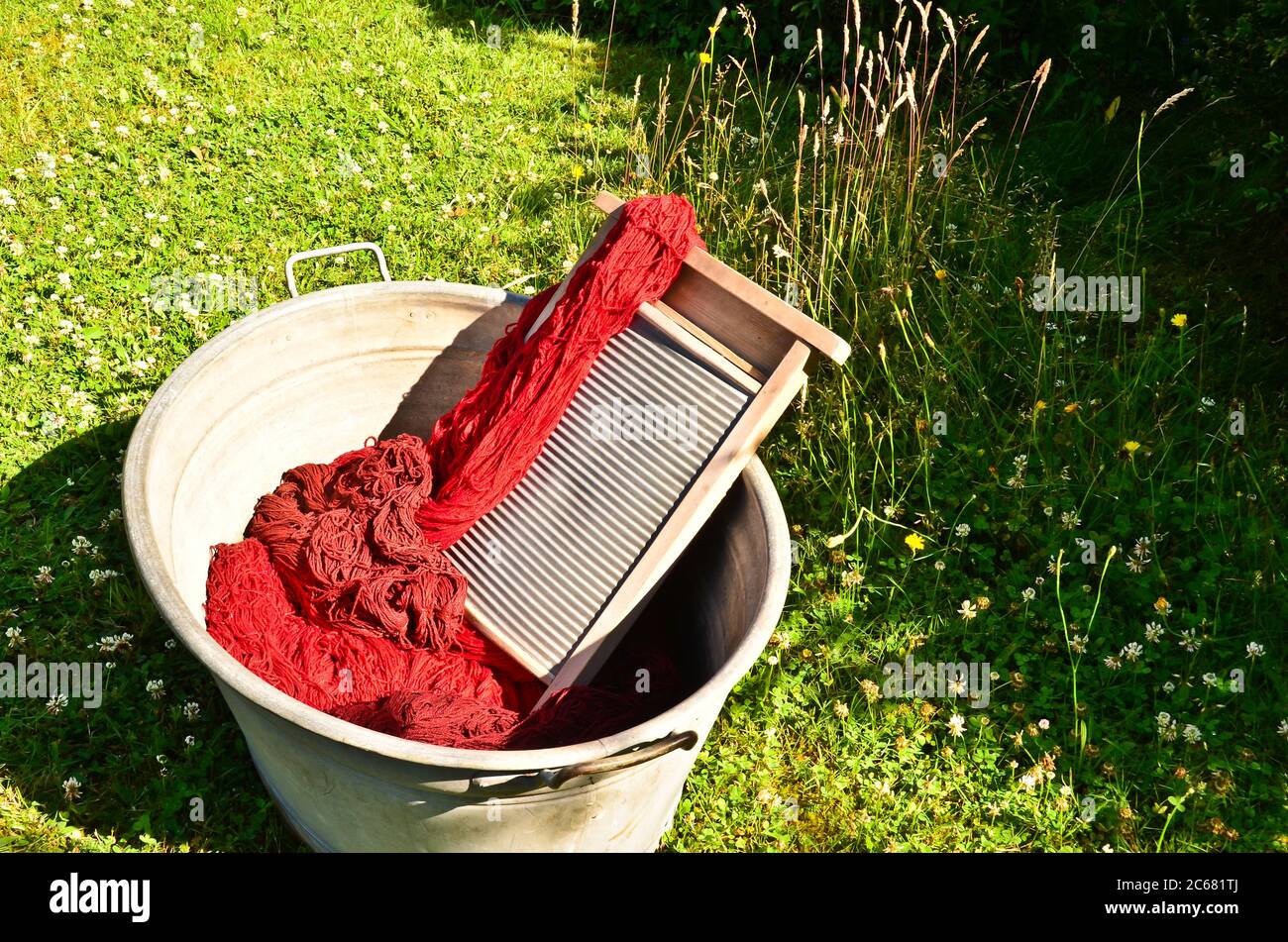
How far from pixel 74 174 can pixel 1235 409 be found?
16.8ft

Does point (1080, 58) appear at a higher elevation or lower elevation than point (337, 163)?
higher

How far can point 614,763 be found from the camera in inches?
94.7

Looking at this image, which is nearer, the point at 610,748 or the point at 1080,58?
the point at 610,748

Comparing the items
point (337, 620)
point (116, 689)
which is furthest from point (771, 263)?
point (116, 689)

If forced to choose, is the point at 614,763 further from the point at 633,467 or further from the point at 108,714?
the point at 108,714

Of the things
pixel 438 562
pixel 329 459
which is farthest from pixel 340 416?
pixel 438 562

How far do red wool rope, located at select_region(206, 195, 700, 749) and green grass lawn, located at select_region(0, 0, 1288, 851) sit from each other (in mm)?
471

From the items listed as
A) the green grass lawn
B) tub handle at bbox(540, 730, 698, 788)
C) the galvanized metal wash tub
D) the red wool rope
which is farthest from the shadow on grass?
tub handle at bbox(540, 730, 698, 788)

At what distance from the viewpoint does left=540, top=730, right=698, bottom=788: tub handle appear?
7.82 ft

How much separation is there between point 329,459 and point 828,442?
6.04 feet

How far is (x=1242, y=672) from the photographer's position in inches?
142

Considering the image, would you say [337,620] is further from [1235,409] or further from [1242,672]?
[1235,409]

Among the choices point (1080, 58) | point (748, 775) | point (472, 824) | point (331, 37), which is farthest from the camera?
point (331, 37)

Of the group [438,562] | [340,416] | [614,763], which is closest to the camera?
[614,763]
